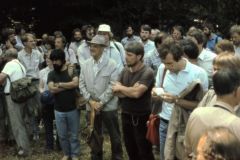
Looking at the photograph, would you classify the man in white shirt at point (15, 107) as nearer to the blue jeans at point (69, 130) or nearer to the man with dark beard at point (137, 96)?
the blue jeans at point (69, 130)

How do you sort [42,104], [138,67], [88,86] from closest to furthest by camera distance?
[138,67] < [88,86] < [42,104]

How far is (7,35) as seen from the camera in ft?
38.5

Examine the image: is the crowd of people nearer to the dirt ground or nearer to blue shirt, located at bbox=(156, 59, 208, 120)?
blue shirt, located at bbox=(156, 59, 208, 120)

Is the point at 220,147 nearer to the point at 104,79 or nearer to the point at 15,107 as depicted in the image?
the point at 104,79

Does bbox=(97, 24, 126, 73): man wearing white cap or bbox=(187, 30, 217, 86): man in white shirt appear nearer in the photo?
bbox=(187, 30, 217, 86): man in white shirt

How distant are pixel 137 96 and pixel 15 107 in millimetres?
3012

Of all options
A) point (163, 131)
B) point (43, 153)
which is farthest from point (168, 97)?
point (43, 153)

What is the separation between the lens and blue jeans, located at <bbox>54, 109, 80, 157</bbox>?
27.2 ft

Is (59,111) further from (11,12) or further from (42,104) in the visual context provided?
(11,12)

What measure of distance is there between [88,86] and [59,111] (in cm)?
69

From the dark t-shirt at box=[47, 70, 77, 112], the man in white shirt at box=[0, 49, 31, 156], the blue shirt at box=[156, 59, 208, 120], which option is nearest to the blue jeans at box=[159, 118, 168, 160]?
the blue shirt at box=[156, 59, 208, 120]

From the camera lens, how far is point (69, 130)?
8.43 metres

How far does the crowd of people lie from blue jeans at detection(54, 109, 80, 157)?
2 cm

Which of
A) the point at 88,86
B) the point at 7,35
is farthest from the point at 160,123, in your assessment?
the point at 7,35
